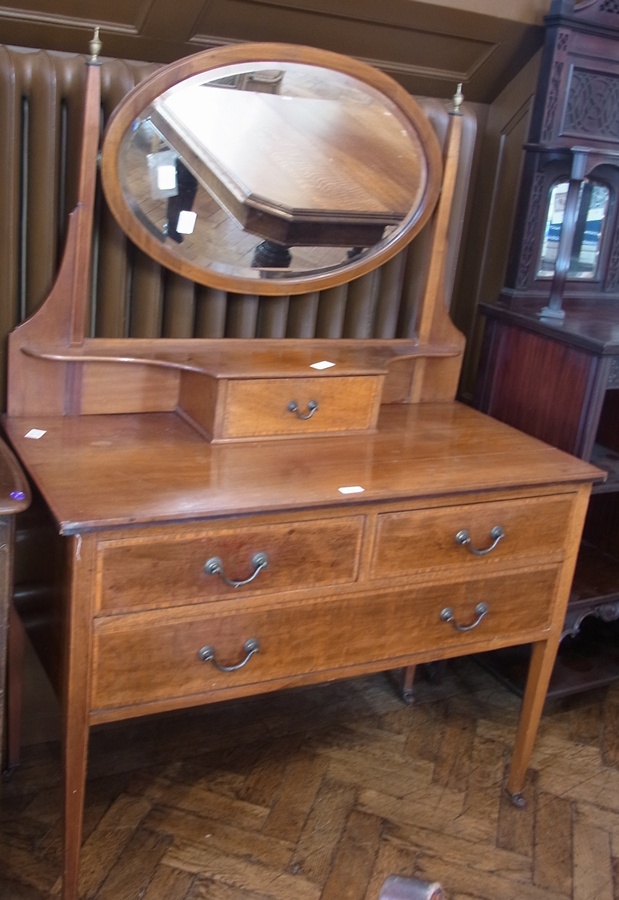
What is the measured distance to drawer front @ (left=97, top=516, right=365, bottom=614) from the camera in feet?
4.86

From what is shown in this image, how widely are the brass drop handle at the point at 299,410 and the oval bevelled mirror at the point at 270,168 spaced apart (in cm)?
28

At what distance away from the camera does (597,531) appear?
2.60 meters

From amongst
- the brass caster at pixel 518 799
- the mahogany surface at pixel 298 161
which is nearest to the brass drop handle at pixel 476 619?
the brass caster at pixel 518 799

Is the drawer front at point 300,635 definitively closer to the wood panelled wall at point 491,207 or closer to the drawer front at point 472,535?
the drawer front at point 472,535

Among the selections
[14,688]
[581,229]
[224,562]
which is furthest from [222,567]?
[581,229]

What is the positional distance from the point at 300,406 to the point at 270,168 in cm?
47

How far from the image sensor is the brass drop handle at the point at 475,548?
5.80 ft

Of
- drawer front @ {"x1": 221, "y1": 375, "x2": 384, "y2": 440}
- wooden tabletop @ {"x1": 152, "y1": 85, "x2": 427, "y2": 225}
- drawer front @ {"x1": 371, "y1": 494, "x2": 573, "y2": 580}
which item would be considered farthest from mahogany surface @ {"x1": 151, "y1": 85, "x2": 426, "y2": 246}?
drawer front @ {"x1": 371, "y1": 494, "x2": 573, "y2": 580}

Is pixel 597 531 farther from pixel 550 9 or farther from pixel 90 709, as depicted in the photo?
pixel 90 709

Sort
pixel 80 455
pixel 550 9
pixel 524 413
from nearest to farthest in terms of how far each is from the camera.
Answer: pixel 80 455, pixel 550 9, pixel 524 413

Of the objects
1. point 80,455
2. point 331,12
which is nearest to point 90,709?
point 80,455

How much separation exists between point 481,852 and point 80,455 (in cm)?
114

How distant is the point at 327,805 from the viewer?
203cm

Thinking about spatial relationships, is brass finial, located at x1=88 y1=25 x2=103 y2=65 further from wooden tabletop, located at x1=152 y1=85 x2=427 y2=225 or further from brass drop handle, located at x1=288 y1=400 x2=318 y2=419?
brass drop handle, located at x1=288 y1=400 x2=318 y2=419
